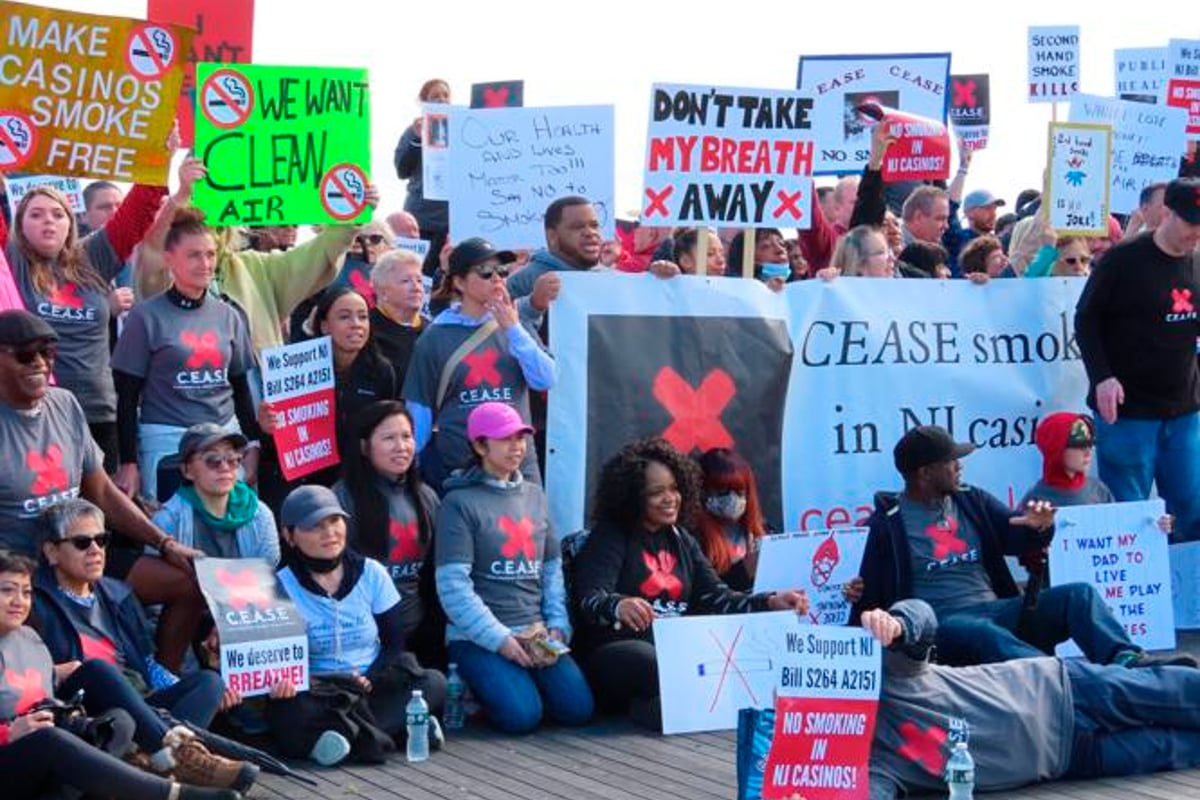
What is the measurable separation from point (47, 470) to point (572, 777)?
2371 mm

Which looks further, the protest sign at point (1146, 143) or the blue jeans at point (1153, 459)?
the protest sign at point (1146, 143)

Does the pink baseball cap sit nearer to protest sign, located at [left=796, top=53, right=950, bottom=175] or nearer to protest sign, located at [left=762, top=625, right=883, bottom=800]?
protest sign, located at [left=762, top=625, right=883, bottom=800]

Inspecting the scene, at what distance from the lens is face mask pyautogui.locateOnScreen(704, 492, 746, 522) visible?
10656mm

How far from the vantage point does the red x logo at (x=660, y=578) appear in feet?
32.6

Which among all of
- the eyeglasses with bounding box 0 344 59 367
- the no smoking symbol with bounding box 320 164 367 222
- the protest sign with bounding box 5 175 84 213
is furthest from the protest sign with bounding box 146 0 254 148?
the eyeglasses with bounding box 0 344 59 367

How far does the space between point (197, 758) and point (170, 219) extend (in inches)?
111

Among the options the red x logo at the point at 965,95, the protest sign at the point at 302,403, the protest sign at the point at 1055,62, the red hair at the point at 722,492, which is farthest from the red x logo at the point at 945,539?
the red x logo at the point at 965,95

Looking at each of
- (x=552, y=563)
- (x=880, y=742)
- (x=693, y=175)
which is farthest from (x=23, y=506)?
(x=693, y=175)

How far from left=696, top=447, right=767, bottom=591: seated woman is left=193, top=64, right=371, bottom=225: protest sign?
207 cm

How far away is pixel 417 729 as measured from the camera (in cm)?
890

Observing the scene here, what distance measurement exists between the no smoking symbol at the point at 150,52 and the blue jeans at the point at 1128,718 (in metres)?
4.86

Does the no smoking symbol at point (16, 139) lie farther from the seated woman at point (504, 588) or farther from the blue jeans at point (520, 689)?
the blue jeans at point (520, 689)

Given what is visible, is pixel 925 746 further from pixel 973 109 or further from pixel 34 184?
pixel 973 109

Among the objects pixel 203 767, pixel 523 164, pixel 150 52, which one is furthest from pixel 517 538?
pixel 523 164
